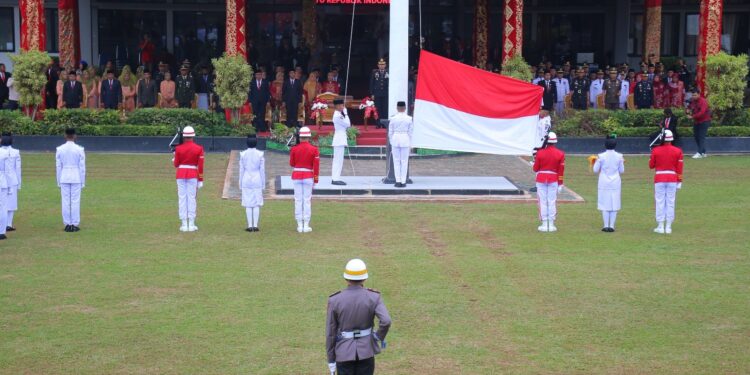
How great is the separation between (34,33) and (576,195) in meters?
15.8

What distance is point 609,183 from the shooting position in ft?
57.5

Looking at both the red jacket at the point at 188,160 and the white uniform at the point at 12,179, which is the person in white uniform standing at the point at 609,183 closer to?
the red jacket at the point at 188,160

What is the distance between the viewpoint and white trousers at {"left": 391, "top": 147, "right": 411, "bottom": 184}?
21234mm

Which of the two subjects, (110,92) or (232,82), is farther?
(110,92)

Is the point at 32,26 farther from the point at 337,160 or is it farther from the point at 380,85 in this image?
the point at 337,160

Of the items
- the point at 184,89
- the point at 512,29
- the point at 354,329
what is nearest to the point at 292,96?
the point at 184,89

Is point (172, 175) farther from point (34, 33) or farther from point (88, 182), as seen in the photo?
Answer: point (34, 33)

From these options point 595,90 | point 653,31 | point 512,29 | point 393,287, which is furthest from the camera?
point 653,31

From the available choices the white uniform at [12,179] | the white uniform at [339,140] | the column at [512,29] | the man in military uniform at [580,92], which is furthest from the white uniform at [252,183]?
the man in military uniform at [580,92]

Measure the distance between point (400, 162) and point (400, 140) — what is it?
44cm

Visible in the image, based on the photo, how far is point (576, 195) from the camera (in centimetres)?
2153

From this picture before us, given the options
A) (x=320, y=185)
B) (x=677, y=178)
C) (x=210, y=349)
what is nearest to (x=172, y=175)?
(x=320, y=185)

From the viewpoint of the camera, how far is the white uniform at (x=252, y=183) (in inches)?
682

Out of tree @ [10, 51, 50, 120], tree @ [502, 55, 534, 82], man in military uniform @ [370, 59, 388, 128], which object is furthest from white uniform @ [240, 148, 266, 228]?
tree @ [502, 55, 534, 82]
